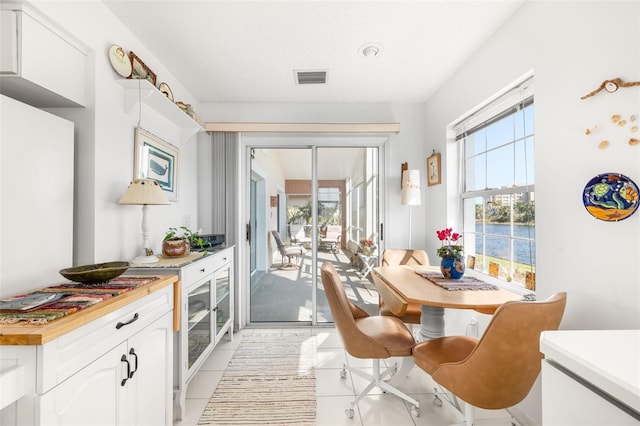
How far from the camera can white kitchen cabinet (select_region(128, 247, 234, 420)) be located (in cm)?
173

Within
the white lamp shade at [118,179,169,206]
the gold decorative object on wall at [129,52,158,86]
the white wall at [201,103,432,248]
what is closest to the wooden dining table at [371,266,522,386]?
the white wall at [201,103,432,248]

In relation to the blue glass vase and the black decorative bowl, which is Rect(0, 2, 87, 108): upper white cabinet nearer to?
the black decorative bowl

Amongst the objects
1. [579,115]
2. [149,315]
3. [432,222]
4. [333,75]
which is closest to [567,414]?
[579,115]

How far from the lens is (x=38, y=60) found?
1283 millimetres

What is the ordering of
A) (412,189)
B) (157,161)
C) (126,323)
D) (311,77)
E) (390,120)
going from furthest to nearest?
(390,120) < (412,189) < (311,77) < (157,161) < (126,323)

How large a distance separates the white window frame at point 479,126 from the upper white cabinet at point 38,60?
2683mm

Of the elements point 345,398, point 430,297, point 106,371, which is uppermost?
point 430,297

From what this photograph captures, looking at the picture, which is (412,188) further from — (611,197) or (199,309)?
(199,309)

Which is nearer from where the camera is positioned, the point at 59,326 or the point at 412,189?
the point at 59,326

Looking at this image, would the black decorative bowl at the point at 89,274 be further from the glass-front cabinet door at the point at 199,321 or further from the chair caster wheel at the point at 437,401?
the chair caster wheel at the point at 437,401

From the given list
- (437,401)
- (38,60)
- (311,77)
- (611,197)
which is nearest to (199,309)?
(38,60)

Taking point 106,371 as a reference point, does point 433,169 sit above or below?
above

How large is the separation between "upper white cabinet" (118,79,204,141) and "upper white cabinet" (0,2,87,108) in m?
0.25

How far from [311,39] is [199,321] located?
2.31 m
